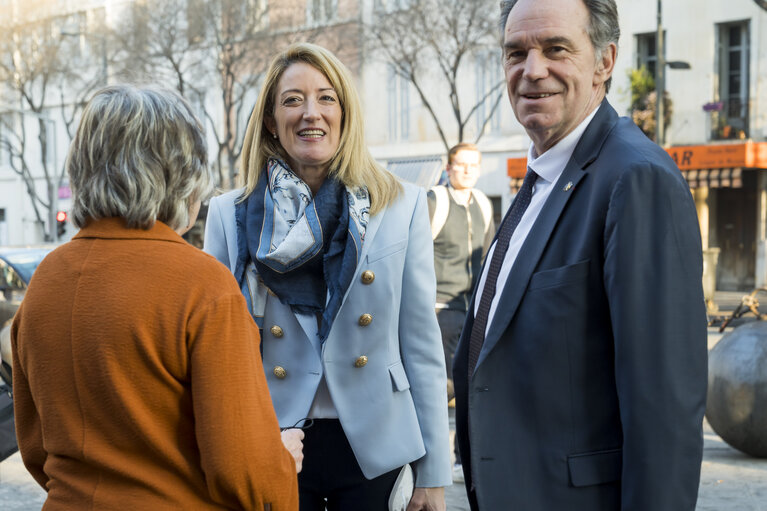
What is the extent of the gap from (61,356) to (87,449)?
192 millimetres

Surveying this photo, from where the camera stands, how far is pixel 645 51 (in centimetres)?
2669

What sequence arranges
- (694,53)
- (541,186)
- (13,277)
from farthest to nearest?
(694,53), (13,277), (541,186)

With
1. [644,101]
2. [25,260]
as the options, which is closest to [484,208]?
[25,260]

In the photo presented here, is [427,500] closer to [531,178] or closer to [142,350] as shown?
[531,178]

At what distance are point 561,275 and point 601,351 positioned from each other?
0.60ft

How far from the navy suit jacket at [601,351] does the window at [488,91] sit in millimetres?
26250

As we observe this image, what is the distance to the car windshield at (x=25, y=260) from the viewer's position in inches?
444

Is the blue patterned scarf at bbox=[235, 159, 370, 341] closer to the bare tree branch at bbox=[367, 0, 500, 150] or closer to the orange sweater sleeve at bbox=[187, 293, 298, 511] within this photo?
the orange sweater sleeve at bbox=[187, 293, 298, 511]

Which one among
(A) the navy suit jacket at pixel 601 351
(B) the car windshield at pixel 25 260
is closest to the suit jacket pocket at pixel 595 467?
(A) the navy suit jacket at pixel 601 351

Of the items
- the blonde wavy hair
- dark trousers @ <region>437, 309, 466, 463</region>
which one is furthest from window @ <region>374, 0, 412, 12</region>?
the blonde wavy hair

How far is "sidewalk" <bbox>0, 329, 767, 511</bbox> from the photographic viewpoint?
17.6 ft

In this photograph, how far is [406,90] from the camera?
31.0 m

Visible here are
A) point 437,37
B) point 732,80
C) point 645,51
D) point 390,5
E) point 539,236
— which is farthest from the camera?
point 390,5

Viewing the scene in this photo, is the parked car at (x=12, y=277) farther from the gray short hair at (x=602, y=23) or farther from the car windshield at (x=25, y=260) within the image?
the gray short hair at (x=602, y=23)
